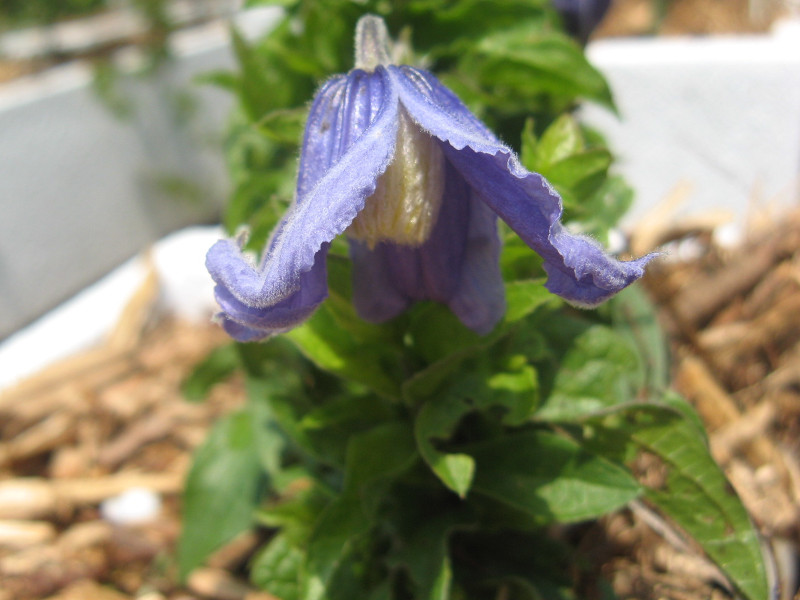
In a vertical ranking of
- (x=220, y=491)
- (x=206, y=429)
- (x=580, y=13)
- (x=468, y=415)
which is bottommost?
(x=206, y=429)

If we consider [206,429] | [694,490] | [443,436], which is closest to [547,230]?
[443,436]

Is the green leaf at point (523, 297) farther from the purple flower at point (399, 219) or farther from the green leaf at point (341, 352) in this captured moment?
the green leaf at point (341, 352)

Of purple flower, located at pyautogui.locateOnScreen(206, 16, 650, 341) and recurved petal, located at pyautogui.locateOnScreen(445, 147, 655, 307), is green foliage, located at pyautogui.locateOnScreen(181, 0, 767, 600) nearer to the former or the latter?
purple flower, located at pyautogui.locateOnScreen(206, 16, 650, 341)

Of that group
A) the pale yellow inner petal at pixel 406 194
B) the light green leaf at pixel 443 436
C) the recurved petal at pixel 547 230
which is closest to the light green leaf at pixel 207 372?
the light green leaf at pixel 443 436

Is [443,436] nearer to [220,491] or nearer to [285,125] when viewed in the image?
[285,125]

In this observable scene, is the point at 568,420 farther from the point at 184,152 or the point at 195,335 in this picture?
the point at 184,152

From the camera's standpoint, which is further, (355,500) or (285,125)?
(285,125)

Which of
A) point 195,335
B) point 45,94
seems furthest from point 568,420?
point 45,94
